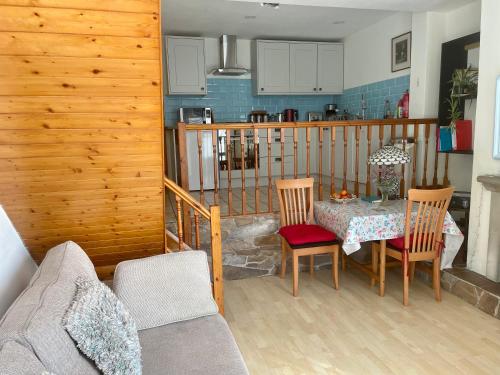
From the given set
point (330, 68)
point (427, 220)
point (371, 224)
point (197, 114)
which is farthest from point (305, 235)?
point (330, 68)

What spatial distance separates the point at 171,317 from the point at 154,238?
1.05 m

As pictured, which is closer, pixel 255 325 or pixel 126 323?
pixel 126 323

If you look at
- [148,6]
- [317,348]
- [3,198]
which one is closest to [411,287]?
[317,348]

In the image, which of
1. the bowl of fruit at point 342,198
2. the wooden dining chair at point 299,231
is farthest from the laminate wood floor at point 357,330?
the bowl of fruit at point 342,198

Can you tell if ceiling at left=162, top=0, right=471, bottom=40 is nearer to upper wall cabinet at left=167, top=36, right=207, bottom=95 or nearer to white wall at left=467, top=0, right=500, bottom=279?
upper wall cabinet at left=167, top=36, right=207, bottom=95

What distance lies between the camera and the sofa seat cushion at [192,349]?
5.14 feet

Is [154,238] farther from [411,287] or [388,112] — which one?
[388,112]

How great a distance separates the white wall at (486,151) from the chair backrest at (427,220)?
1.22 feet

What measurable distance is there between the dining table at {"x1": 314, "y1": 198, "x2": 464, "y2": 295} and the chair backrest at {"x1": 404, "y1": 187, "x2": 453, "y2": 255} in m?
0.13

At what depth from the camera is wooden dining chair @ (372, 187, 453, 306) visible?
2.84m

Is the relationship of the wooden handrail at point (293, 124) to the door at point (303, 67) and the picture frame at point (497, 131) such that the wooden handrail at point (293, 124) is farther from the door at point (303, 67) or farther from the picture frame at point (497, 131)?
the door at point (303, 67)

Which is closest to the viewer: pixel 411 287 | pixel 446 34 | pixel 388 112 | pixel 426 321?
pixel 426 321

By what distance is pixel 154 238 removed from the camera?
291cm

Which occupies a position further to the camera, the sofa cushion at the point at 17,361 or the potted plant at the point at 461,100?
the potted plant at the point at 461,100
